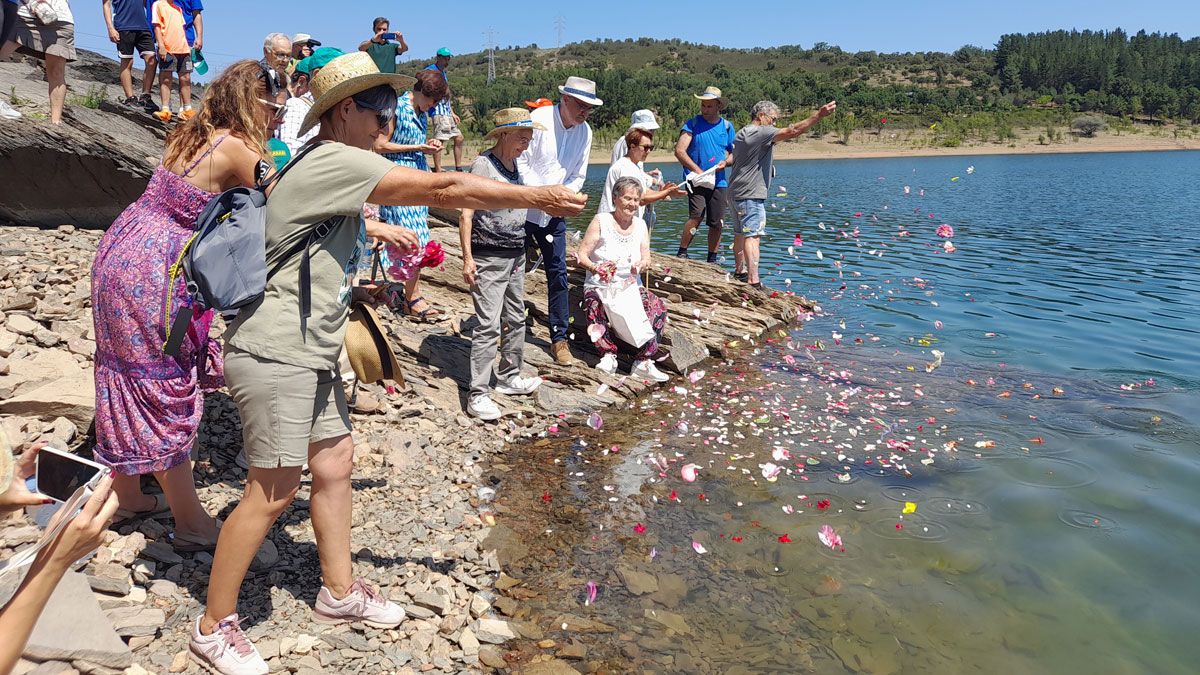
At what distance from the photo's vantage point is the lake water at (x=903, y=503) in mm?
4090

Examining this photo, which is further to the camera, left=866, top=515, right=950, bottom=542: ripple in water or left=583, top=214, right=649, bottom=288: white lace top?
left=583, top=214, right=649, bottom=288: white lace top

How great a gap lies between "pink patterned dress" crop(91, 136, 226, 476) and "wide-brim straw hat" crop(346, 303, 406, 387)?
725mm

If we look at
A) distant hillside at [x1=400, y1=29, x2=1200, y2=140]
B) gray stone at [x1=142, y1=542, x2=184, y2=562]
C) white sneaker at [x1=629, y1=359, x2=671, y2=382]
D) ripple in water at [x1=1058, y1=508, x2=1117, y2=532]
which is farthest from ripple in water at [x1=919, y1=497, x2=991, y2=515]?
distant hillside at [x1=400, y1=29, x2=1200, y2=140]

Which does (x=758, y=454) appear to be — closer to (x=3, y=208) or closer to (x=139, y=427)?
(x=139, y=427)

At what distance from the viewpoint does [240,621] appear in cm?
357

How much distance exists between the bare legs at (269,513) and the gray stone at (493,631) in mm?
903

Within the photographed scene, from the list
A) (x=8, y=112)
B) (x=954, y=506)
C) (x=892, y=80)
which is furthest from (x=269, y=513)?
(x=892, y=80)

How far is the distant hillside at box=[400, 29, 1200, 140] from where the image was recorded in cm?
7925

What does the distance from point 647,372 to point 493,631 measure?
4.27 meters

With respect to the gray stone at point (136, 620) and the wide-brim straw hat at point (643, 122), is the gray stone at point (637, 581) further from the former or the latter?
the wide-brim straw hat at point (643, 122)

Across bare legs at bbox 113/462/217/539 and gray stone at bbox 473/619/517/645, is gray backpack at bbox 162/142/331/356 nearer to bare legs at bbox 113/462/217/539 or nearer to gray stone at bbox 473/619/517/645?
bare legs at bbox 113/462/217/539

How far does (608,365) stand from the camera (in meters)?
7.84

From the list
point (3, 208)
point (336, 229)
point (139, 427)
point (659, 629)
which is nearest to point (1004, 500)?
point (659, 629)

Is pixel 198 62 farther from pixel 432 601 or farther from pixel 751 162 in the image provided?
pixel 432 601
